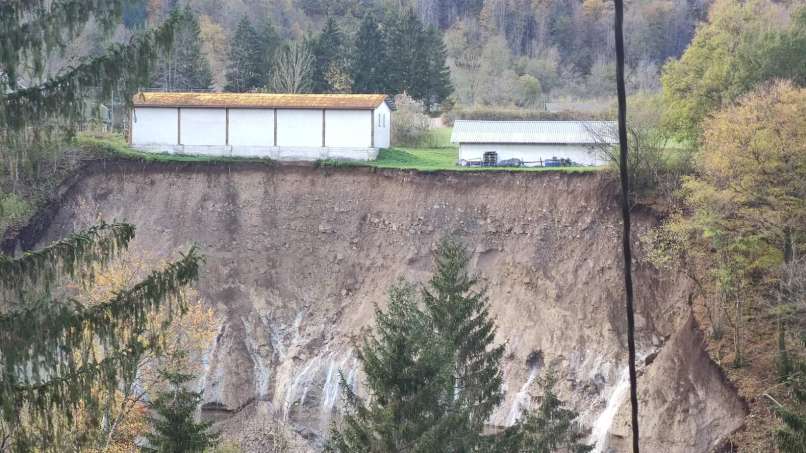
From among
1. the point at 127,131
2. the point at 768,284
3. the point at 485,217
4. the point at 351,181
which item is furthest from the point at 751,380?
the point at 127,131

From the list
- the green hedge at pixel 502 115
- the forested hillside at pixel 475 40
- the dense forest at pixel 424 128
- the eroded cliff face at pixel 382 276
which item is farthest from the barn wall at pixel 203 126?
the green hedge at pixel 502 115

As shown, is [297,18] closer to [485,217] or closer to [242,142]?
[242,142]

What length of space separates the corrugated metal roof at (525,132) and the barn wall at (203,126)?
410 inches

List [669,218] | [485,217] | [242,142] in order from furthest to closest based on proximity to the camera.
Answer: [242,142] → [485,217] → [669,218]

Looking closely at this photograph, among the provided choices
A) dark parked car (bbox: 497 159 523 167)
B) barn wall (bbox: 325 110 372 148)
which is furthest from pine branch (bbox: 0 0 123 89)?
barn wall (bbox: 325 110 372 148)

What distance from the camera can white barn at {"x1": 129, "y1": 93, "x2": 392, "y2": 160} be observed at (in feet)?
147

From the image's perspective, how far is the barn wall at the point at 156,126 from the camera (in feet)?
152

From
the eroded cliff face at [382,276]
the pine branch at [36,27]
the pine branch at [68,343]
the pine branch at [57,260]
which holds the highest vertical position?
the pine branch at [36,27]

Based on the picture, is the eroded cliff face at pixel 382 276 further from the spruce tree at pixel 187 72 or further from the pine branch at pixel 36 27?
the pine branch at pixel 36 27

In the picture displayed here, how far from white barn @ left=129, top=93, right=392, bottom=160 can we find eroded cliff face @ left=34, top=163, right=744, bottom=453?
180 cm

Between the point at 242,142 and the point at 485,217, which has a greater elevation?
the point at 242,142

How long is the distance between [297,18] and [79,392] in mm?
79941

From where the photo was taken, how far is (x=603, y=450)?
32250mm

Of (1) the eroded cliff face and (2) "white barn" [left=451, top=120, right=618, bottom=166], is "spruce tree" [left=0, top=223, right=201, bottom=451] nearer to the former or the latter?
(1) the eroded cliff face
